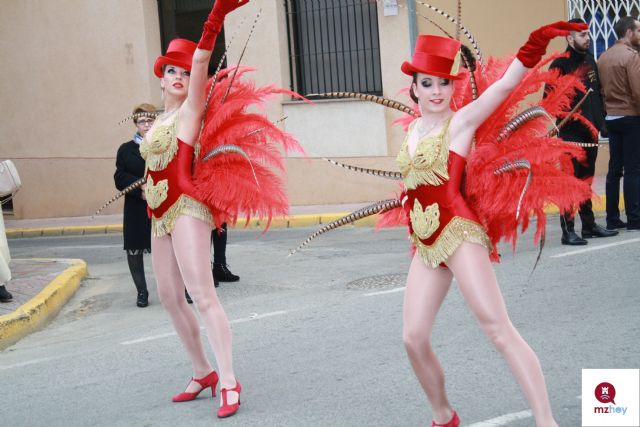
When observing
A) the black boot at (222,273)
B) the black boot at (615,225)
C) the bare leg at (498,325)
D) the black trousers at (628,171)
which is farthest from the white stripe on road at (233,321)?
the black trousers at (628,171)

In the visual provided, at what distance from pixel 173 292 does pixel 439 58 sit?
216 centimetres

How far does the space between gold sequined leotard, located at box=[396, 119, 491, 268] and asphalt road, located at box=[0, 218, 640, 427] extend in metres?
1.07

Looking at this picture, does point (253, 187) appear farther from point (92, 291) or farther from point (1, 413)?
point (92, 291)

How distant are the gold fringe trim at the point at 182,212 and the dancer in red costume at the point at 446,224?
139 cm

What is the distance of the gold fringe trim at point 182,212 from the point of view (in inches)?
233

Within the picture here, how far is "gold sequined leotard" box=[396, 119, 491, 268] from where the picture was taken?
479 cm

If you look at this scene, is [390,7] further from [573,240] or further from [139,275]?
[139,275]

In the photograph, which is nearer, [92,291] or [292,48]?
[92,291]

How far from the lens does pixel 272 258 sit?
11.9 meters

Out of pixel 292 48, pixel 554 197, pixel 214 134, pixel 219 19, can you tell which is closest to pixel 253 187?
pixel 214 134

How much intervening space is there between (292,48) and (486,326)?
1297cm

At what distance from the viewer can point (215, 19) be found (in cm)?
553

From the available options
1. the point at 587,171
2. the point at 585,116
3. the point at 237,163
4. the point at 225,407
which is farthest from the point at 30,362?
the point at 585,116

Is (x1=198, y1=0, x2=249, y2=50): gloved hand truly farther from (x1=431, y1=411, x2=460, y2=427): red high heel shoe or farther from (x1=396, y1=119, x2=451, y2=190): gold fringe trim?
(x1=431, y1=411, x2=460, y2=427): red high heel shoe
